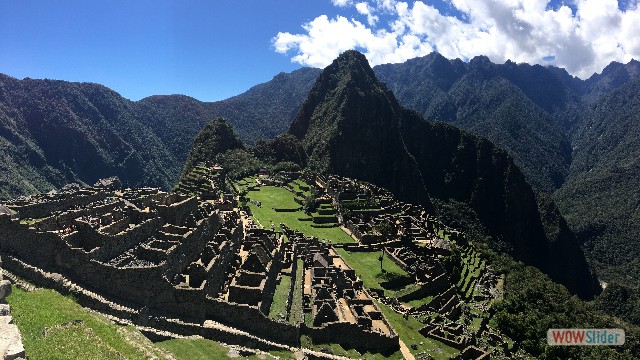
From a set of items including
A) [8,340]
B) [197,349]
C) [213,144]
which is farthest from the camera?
[213,144]

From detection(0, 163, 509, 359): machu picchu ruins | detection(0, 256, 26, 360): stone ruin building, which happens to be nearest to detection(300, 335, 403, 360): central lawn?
detection(0, 163, 509, 359): machu picchu ruins

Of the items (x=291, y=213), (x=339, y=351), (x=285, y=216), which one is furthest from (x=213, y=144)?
(x=339, y=351)

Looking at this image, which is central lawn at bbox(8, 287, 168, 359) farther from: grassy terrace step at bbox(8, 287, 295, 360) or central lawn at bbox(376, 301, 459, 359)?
central lawn at bbox(376, 301, 459, 359)

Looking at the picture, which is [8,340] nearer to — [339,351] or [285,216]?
[339,351]

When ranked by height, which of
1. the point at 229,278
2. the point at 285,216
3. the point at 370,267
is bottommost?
the point at 370,267

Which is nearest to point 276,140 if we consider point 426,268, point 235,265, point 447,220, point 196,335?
point 447,220

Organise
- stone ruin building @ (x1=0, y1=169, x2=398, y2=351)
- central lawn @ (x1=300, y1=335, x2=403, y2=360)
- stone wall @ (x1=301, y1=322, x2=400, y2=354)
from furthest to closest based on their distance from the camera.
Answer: stone wall @ (x1=301, y1=322, x2=400, y2=354) < central lawn @ (x1=300, y1=335, x2=403, y2=360) < stone ruin building @ (x1=0, y1=169, x2=398, y2=351)

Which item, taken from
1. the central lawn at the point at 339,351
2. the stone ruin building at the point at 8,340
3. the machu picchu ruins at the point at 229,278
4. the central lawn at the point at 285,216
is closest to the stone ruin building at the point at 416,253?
the machu picchu ruins at the point at 229,278
